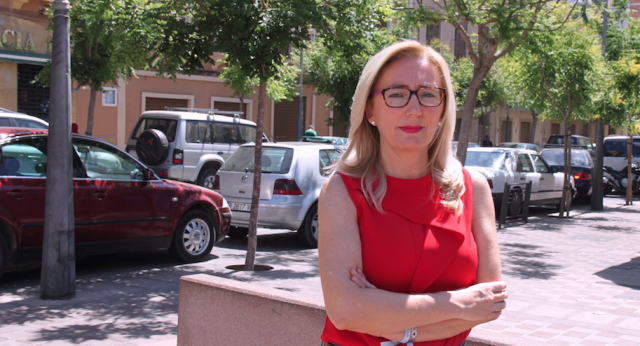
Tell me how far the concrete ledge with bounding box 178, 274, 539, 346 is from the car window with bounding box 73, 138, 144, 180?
3.87 metres

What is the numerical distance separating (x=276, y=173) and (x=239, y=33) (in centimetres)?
277

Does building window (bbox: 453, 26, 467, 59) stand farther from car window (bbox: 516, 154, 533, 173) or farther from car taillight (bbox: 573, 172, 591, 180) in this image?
car window (bbox: 516, 154, 533, 173)

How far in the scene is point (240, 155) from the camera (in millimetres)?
10164

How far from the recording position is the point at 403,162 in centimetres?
198

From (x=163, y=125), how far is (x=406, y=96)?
46.5ft

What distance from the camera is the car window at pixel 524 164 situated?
547 inches

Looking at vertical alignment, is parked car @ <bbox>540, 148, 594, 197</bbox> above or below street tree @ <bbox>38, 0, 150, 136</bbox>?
below

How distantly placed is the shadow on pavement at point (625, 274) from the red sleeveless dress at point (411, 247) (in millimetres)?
5790

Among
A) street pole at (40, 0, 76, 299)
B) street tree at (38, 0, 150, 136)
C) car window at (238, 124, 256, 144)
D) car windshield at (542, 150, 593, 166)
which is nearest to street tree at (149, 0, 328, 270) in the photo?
street tree at (38, 0, 150, 136)

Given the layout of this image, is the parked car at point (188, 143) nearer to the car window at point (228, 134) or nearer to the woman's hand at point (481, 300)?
the car window at point (228, 134)

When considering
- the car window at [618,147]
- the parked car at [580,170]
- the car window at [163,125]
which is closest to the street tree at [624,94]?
the parked car at [580,170]

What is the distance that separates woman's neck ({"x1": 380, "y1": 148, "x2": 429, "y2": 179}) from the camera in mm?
1970

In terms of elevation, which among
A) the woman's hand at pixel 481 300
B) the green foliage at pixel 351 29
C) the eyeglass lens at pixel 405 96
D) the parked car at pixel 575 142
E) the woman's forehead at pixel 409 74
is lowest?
the woman's hand at pixel 481 300

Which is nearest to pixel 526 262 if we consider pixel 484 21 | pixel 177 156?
pixel 484 21
